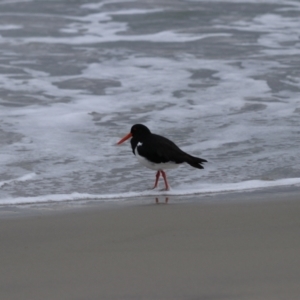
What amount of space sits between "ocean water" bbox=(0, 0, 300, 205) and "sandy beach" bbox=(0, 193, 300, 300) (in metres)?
0.59

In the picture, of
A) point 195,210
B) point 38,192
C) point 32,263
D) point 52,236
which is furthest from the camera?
point 38,192

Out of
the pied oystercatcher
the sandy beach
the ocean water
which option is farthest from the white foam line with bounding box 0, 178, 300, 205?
the sandy beach

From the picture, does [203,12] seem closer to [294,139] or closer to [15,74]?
[15,74]

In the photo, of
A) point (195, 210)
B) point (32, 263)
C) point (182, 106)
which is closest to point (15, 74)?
point (182, 106)

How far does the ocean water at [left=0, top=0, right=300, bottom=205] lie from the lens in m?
5.21

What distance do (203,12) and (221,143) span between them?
796cm

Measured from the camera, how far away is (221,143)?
237 inches

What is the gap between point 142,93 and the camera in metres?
8.01

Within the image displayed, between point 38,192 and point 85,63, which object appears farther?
point 85,63

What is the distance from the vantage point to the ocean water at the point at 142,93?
521 cm

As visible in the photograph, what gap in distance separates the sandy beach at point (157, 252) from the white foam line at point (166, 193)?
0.27 metres

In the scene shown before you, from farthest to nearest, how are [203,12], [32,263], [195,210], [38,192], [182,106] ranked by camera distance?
[203,12] → [182,106] → [38,192] → [195,210] → [32,263]

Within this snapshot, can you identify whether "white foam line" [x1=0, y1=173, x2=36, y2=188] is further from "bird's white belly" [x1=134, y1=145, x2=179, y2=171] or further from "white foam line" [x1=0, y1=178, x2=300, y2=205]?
"bird's white belly" [x1=134, y1=145, x2=179, y2=171]

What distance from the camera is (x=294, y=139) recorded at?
6.09 m
